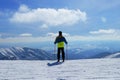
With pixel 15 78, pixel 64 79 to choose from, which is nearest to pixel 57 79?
pixel 64 79

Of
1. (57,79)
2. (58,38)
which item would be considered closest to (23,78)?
(57,79)

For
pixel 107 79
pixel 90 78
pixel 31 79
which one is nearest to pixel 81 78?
pixel 90 78

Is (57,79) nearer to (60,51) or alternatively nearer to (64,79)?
(64,79)

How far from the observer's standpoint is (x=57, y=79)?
41.5ft

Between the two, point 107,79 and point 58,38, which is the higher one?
point 58,38

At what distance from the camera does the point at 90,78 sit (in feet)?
42.3

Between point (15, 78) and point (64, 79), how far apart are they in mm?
2382

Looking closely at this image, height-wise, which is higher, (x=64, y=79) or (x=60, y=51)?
(x=60, y=51)

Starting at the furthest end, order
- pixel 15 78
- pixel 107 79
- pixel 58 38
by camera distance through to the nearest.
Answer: pixel 58 38
pixel 15 78
pixel 107 79

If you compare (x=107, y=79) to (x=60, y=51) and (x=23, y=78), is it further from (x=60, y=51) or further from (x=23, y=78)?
(x=60, y=51)

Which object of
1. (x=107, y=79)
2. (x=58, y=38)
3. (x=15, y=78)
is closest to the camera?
(x=107, y=79)

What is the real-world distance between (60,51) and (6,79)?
34.1 feet

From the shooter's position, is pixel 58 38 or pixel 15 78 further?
pixel 58 38

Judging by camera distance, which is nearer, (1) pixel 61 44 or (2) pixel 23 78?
(2) pixel 23 78
